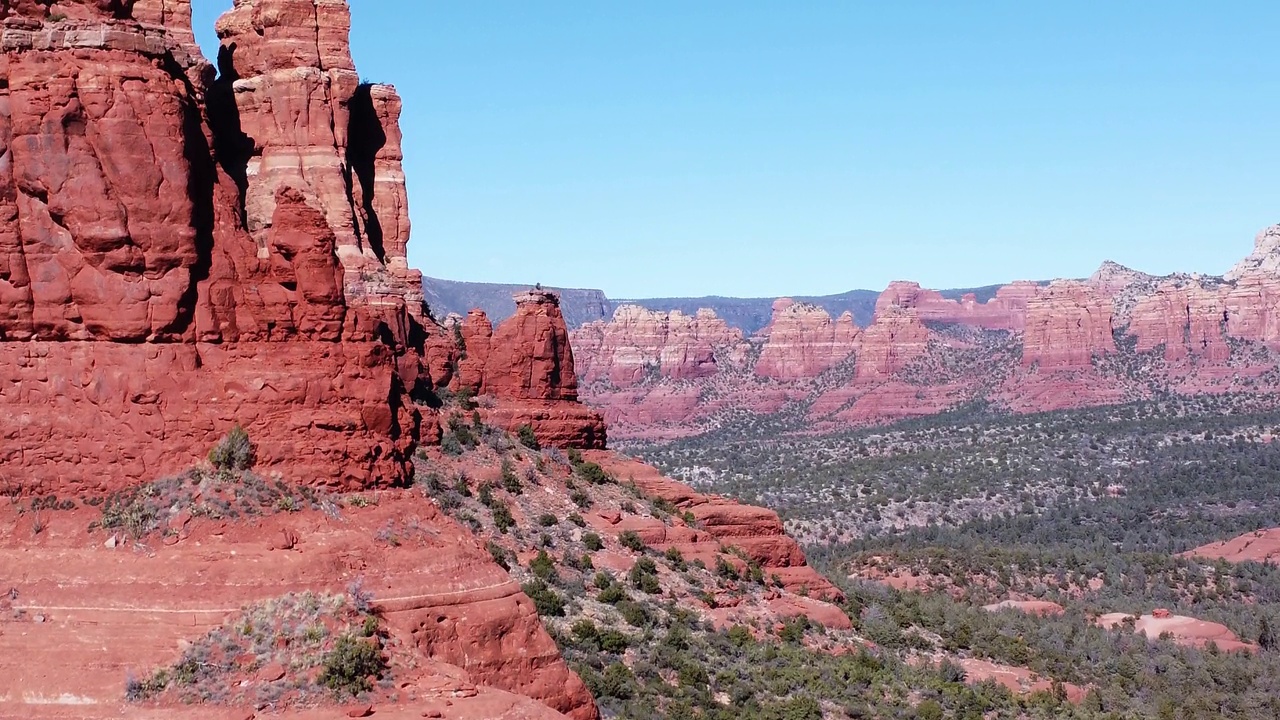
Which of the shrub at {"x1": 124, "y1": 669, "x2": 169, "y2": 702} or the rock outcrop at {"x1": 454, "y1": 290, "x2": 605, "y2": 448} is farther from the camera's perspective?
the rock outcrop at {"x1": 454, "y1": 290, "x2": 605, "y2": 448}

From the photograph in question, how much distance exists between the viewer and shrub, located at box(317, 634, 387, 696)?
2203 centimetres

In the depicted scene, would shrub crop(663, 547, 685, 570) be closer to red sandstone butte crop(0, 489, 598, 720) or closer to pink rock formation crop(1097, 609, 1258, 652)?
red sandstone butte crop(0, 489, 598, 720)

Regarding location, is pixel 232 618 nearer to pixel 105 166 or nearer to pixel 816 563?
pixel 105 166

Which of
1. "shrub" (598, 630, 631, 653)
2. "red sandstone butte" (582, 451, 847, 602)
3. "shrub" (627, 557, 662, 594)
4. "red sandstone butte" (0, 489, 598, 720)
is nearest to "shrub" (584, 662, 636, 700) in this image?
"shrub" (598, 630, 631, 653)

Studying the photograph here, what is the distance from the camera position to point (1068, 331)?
605 feet

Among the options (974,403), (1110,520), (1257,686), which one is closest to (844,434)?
(974,403)

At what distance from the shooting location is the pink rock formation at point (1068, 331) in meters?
183

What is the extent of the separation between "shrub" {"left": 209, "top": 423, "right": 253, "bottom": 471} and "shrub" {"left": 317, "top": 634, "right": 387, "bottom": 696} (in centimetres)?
453

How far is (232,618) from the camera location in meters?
22.6

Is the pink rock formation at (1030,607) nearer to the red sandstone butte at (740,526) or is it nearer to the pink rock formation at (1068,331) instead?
the red sandstone butte at (740,526)

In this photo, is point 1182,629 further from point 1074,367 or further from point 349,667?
point 1074,367

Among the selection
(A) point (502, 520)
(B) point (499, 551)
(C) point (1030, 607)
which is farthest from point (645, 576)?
(C) point (1030, 607)

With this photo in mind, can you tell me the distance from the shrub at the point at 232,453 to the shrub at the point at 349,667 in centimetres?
453

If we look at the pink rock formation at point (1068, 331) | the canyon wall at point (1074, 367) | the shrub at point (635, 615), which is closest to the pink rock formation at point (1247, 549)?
the shrub at point (635, 615)
